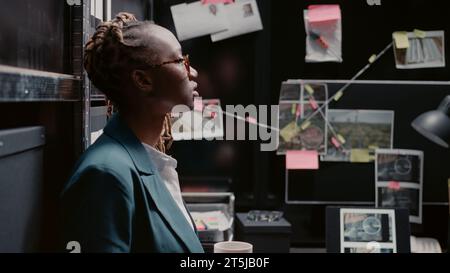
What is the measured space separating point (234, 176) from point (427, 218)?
2.55ft

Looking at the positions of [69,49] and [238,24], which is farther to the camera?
[238,24]

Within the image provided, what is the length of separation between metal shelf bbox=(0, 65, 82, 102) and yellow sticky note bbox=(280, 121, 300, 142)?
44.2 inches

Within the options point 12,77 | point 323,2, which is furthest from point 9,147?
point 323,2

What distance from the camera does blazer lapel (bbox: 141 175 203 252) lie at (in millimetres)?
902

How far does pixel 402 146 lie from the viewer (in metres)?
2.04

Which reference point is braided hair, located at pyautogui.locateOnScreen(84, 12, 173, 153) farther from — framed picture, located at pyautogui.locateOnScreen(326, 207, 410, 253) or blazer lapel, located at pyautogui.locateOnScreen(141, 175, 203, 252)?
framed picture, located at pyautogui.locateOnScreen(326, 207, 410, 253)

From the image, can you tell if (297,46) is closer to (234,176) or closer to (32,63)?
(234,176)

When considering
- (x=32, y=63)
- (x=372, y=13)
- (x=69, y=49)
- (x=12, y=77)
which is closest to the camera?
(x=12, y=77)

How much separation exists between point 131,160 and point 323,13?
4.38ft

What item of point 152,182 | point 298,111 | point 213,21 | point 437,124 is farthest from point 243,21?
point 152,182

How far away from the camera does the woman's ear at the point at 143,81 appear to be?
0.96 m

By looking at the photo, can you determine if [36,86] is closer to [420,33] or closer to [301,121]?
[301,121]

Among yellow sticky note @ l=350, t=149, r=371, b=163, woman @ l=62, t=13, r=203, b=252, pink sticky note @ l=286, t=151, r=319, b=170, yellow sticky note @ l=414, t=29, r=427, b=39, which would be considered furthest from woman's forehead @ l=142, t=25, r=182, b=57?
yellow sticky note @ l=414, t=29, r=427, b=39

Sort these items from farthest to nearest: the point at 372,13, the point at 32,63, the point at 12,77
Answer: the point at 372,13 < the point at 32,63 < the point at 12,77
